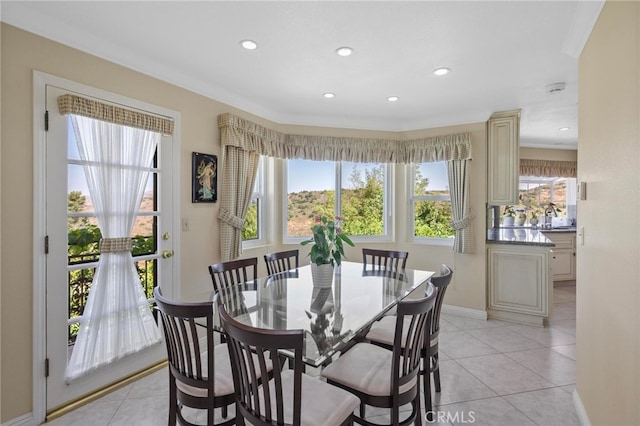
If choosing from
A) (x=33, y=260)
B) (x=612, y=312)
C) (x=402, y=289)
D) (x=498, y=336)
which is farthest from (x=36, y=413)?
(x=498, y=336)

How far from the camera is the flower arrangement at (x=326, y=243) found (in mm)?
2377

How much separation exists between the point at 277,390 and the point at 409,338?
727 mm

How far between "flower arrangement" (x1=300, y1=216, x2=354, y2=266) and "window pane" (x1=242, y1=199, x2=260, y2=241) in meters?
1.52

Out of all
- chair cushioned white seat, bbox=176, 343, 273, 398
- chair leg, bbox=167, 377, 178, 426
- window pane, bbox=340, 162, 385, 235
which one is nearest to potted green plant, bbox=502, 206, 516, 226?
window pane, bbox=340, 162, 385, 235

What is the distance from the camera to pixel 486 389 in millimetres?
2354

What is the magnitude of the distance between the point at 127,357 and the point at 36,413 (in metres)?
0.56

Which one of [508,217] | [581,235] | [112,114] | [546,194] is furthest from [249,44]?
[546,194]

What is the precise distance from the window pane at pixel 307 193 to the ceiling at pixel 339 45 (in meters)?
0.89

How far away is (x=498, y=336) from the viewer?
3.35m

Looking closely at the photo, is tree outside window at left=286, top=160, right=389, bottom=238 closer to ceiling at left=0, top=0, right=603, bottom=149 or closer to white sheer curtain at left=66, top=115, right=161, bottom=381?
ceiling at left=0, top=0, right=603, bottom=149

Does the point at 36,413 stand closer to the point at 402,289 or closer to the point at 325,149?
the point at 402,289

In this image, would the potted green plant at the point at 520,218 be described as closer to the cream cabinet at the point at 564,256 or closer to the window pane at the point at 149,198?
the cream cabinet at the point at 564,256

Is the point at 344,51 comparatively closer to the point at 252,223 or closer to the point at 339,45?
the point at 339,45

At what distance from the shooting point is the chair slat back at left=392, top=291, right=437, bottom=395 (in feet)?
4.68
